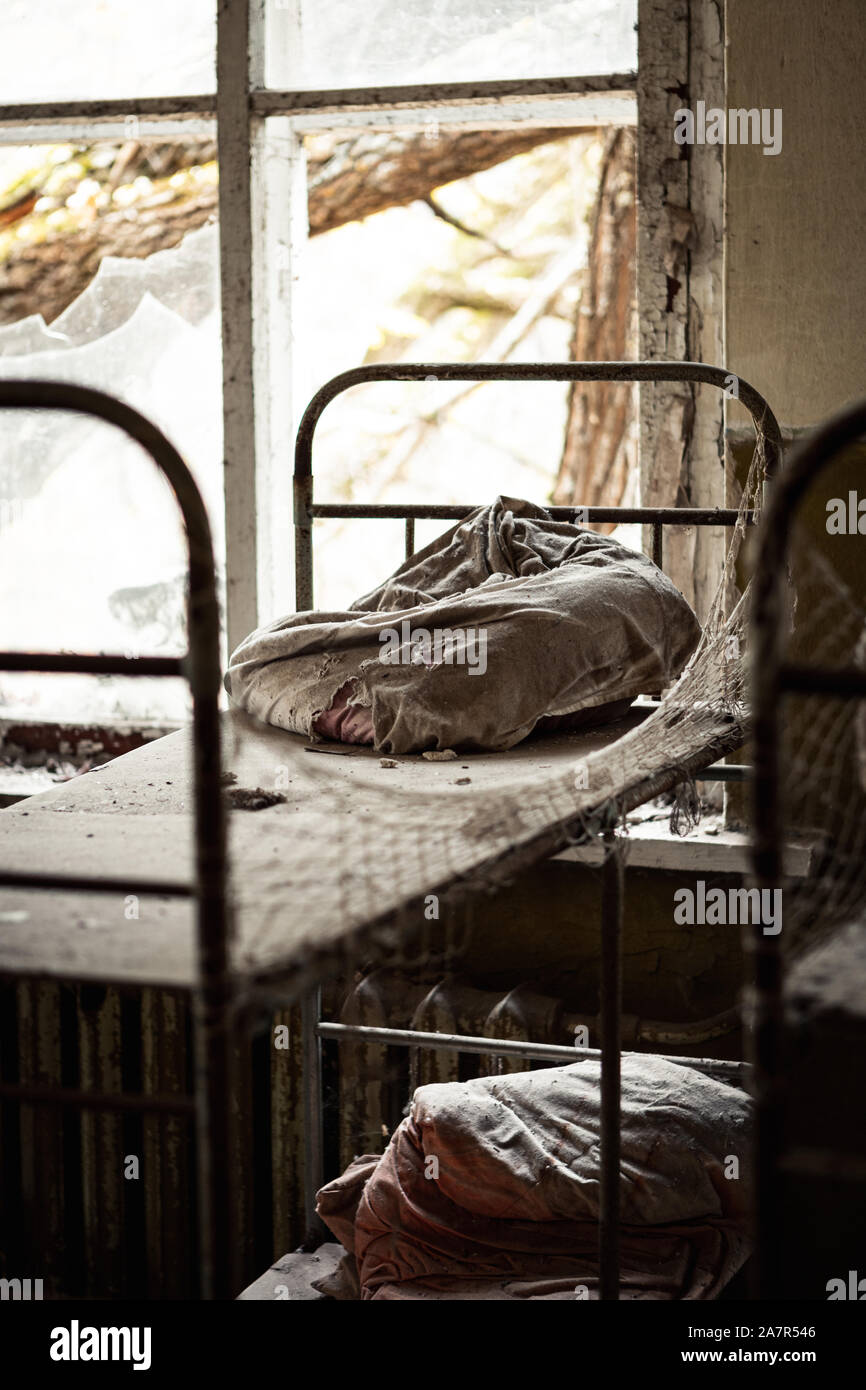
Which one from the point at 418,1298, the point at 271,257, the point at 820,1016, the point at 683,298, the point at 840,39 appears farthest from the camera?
the point at 271,257

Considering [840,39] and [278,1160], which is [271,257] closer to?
[840,39]

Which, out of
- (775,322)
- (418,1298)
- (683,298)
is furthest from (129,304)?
(418,1298)

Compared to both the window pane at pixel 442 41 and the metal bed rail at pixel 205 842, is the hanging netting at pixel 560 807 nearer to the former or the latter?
the metal bed rail at pixel 205 842

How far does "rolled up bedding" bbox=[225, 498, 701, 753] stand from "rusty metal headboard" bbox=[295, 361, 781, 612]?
0.18m

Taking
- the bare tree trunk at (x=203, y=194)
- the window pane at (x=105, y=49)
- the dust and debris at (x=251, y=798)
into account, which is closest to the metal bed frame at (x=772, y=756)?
the dust and debris at (x=251, y=798)

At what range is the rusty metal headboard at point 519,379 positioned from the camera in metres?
2.56

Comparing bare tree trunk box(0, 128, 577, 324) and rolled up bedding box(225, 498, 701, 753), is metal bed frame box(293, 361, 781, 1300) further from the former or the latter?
bare tree trunk box(0, 128, 577, 324)

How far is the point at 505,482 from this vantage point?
330 centimetres

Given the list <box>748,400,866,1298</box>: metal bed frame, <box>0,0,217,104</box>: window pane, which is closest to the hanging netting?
<box>748,400,866,1298</box>: metal bed frame

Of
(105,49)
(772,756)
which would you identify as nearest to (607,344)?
(105,49)

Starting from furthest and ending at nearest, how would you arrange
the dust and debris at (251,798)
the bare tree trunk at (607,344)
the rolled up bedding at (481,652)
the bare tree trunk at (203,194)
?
the bare tree trunk at (203,194) < the bare tree trunk at (607,344) < the rolled up bedding at (481,652) < the dust and debris at (251,798)

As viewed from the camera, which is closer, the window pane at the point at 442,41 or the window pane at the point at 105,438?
the window pane at the point at 442,41

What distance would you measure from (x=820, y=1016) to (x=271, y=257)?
253cm

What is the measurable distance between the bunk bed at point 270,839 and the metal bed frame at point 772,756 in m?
0.36
